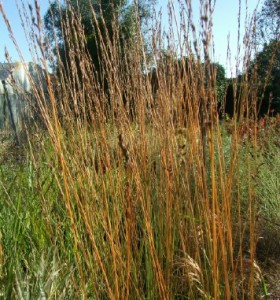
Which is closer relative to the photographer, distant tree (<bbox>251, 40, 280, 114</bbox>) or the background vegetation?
the background vegetation

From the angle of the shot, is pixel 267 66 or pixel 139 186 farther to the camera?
pixel 267 66

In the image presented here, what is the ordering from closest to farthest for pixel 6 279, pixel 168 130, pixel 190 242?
1. pixel 168 130
2. pixel 6 279
3. pixel 190 242

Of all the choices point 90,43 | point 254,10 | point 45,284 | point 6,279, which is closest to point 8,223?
point 6,279

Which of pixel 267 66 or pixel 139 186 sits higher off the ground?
pixel 267 66

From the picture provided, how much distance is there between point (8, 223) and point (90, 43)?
11.3 metres

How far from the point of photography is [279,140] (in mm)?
4367

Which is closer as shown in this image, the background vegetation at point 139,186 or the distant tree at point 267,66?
the background vegetation at point 139,186

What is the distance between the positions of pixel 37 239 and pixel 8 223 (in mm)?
169

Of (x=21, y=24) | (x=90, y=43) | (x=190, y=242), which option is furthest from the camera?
(x=90, y=43)

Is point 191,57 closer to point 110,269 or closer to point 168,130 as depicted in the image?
point 168,130

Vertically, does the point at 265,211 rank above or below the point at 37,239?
below

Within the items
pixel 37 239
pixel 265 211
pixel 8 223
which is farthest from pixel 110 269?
pixel 265 211

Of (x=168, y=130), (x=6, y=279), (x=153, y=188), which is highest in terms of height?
(x=168, y=130)

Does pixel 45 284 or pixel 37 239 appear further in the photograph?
pixel 37 239
